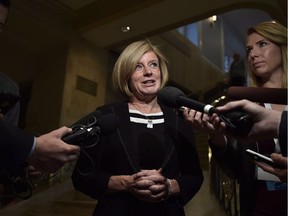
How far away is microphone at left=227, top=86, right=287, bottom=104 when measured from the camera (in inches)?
38.3

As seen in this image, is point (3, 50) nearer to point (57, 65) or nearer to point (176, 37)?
point (57, 65)

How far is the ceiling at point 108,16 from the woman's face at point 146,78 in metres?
3.42

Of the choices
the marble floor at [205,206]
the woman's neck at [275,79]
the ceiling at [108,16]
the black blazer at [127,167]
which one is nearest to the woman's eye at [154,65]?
the black blazer at [127,167]

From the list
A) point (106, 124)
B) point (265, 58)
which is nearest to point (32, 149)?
point (106, 124)

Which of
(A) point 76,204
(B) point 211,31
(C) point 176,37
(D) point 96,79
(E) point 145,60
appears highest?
(B) point 211,31

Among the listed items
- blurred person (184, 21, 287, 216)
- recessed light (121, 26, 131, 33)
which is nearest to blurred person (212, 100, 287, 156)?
blurred person (184, 21, 287, 216)

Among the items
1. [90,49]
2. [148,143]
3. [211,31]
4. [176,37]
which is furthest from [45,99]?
[211,31]

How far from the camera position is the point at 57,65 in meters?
6.37

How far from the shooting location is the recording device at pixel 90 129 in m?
1.21

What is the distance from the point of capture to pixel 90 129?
4.16ft

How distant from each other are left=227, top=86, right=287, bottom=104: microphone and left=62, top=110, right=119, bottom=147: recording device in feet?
1.78

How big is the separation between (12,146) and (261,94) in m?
0.82

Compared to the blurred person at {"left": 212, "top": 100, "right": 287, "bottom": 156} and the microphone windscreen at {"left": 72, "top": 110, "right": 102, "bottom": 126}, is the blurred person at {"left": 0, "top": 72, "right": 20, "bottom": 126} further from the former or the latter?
the blurred person at {"left": 212, "top": 100, "right": 287, "bottom": 156}

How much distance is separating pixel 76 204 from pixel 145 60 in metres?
2.96
